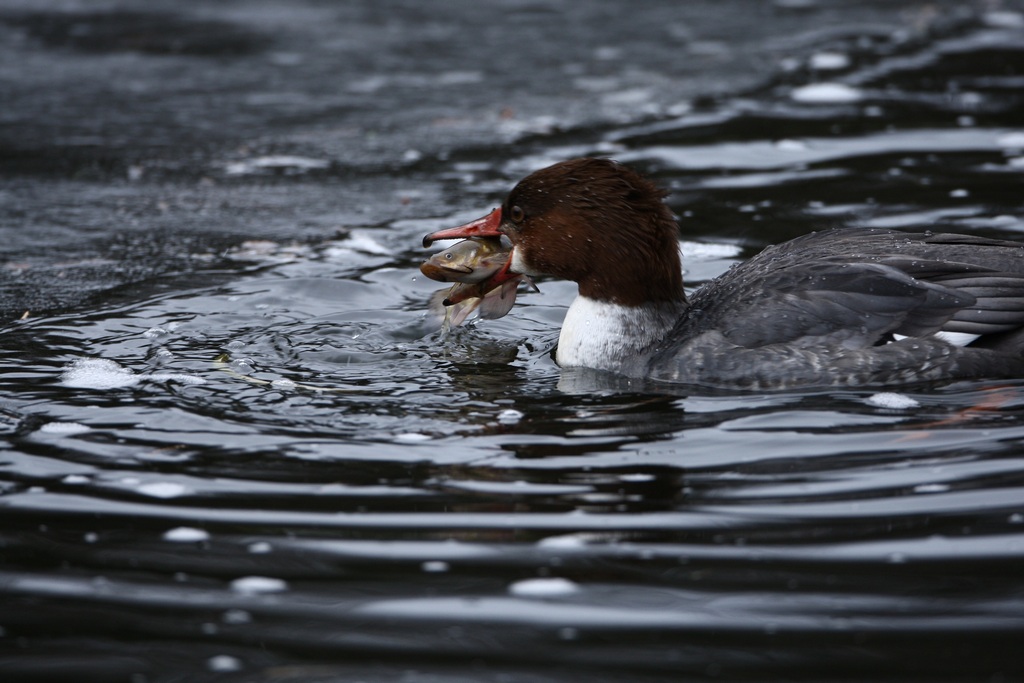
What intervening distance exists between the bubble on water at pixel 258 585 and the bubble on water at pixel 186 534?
0.34 metres

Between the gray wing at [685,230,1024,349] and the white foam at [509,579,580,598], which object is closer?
the white foam at [509,579,580,598]

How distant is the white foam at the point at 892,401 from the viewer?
214 inches

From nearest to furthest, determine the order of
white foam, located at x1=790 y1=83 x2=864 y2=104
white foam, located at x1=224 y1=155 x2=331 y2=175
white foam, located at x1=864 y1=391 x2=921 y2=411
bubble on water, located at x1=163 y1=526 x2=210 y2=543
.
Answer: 1. bubble on water, located at x1=163 y1=526 x2=210 y2=543
2. white foam, located at x1=864 y1=391 x2=921 y2=411
3. white foam, located at x1=224 y1=155 x2=331 y2=175
4. white foam, located at x1=790 y1=83 x2=864 y2=104

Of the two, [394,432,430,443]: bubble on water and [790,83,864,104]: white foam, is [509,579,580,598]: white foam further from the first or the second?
[790,83,864,104]: white foam

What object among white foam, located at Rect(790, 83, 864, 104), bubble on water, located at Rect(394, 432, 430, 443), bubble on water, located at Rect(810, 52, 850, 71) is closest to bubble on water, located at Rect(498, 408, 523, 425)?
bubble on water, located at Rect(394, 432, 430, 443)

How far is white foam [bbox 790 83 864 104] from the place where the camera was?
10.9 metres

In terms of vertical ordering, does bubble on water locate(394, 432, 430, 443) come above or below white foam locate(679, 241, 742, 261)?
below

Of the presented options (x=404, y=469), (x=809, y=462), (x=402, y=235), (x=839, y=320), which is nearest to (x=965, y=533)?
(x=809, y=462)

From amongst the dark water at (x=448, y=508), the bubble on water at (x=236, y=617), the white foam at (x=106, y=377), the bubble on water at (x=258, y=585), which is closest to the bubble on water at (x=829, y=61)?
the dark water at (x=448, y=508)

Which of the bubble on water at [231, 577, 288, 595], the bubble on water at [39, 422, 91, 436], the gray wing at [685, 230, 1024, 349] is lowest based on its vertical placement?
the bubble on water at [231, 577, 288, 595]

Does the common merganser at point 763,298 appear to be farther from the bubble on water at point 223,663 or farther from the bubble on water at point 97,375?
the bubble on water at point 223,663

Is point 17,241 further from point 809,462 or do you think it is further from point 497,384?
point 809,462

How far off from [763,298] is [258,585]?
111 inches

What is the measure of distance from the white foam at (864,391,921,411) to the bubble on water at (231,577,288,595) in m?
2.73
